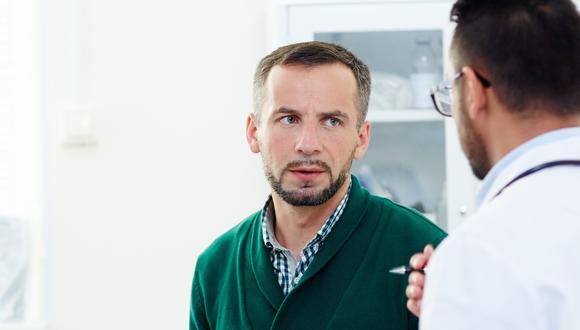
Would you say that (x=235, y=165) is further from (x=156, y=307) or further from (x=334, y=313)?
(x=334, y=313)

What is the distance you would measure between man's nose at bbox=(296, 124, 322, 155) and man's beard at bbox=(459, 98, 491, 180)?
492mm

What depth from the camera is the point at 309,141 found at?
5.24 feet

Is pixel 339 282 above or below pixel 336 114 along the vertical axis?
below

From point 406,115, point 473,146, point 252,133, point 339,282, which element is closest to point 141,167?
point 406,115

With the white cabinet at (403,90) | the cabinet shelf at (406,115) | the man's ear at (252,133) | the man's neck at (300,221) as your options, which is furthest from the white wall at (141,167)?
the man's neck at (300,221)

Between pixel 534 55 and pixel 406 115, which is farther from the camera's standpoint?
pixel 406 115

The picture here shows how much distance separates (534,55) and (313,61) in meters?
0.65

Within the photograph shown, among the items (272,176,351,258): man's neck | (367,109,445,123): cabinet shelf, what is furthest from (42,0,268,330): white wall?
(272,176,351,258): man's neck

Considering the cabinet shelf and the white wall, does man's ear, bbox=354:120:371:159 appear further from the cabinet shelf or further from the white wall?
the white wall

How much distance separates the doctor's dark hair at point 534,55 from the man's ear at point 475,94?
0.05ft

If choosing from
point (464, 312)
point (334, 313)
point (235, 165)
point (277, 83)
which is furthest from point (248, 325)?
point (235, 165)

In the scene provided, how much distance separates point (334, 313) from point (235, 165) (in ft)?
4.29

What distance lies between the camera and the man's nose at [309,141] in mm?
1595

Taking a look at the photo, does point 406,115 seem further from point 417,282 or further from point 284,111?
point 417,282
